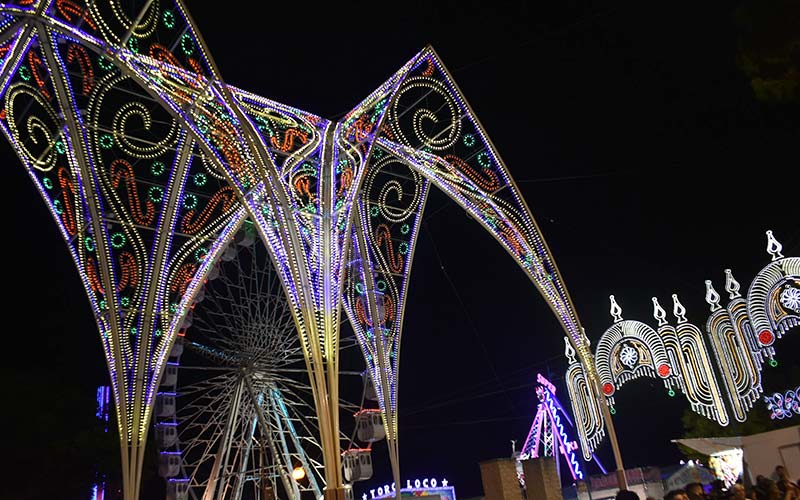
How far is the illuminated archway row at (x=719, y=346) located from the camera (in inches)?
604

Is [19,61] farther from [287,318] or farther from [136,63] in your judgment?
[287,318]

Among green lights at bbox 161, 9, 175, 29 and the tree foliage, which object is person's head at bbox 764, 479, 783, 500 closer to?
the tree foliage

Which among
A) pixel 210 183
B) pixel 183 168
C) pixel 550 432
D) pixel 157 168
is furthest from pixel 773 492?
pixel 550 432

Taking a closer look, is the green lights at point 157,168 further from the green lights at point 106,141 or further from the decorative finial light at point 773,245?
the decorative finial light at point 773,245

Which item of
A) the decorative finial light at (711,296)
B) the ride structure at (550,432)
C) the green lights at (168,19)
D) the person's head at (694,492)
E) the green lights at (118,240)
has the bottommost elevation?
the person's head at (694,492)

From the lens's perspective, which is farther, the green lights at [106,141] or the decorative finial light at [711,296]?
the decorative finial light at [711,296]

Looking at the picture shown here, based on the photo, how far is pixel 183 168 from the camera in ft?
43.6

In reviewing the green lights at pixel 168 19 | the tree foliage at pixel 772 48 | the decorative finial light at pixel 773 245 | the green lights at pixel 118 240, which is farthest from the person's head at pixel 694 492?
the green lights at pixel 168 19

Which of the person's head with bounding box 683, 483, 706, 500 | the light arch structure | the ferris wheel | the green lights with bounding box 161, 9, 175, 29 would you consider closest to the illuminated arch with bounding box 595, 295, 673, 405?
the light arch structure

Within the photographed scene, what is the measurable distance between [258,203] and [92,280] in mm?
3206

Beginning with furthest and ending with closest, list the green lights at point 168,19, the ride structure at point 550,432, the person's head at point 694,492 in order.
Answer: the ride structure at point 550,432 → the green lights at point 168,19 → the person's head at point 694,492

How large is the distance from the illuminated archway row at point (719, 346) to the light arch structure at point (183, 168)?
2.56 m

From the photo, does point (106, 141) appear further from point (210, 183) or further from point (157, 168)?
point (210, 183)

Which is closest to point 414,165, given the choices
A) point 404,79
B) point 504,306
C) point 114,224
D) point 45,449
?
point 404,79
